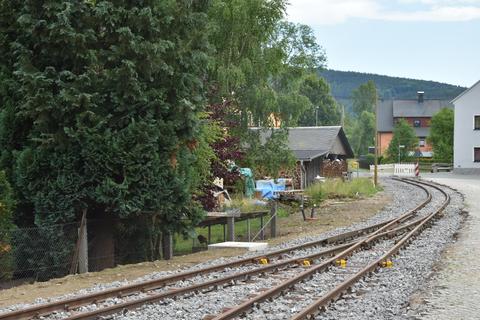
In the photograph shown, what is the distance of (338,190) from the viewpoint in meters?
39.9

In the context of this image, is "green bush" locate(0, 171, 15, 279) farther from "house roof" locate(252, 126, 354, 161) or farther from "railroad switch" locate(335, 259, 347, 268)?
"house roof" locate(252, 126, 354, 161)

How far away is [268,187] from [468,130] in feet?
147

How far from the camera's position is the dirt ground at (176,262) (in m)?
12.1

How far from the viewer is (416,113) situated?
122 meters

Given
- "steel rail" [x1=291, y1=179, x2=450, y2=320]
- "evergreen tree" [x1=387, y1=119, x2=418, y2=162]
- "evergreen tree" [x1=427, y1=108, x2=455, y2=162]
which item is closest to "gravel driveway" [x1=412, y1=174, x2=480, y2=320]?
"steel rail" [x1=291, y1=179, x2=450, y2=320]

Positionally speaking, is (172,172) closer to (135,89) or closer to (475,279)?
(135,89)

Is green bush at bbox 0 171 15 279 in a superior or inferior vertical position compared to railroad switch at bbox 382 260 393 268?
superior

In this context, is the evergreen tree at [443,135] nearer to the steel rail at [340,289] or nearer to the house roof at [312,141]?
the house roof at [312,141]

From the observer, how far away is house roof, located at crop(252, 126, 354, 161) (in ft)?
154

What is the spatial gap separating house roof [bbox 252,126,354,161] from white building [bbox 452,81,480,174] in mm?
22409

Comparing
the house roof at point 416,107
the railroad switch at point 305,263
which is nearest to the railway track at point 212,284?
the railroad switch at point 305,263

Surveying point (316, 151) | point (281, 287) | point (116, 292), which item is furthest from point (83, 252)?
point (316, 151)

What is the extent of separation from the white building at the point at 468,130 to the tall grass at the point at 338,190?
33.9 m

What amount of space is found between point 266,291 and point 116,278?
3946mm
